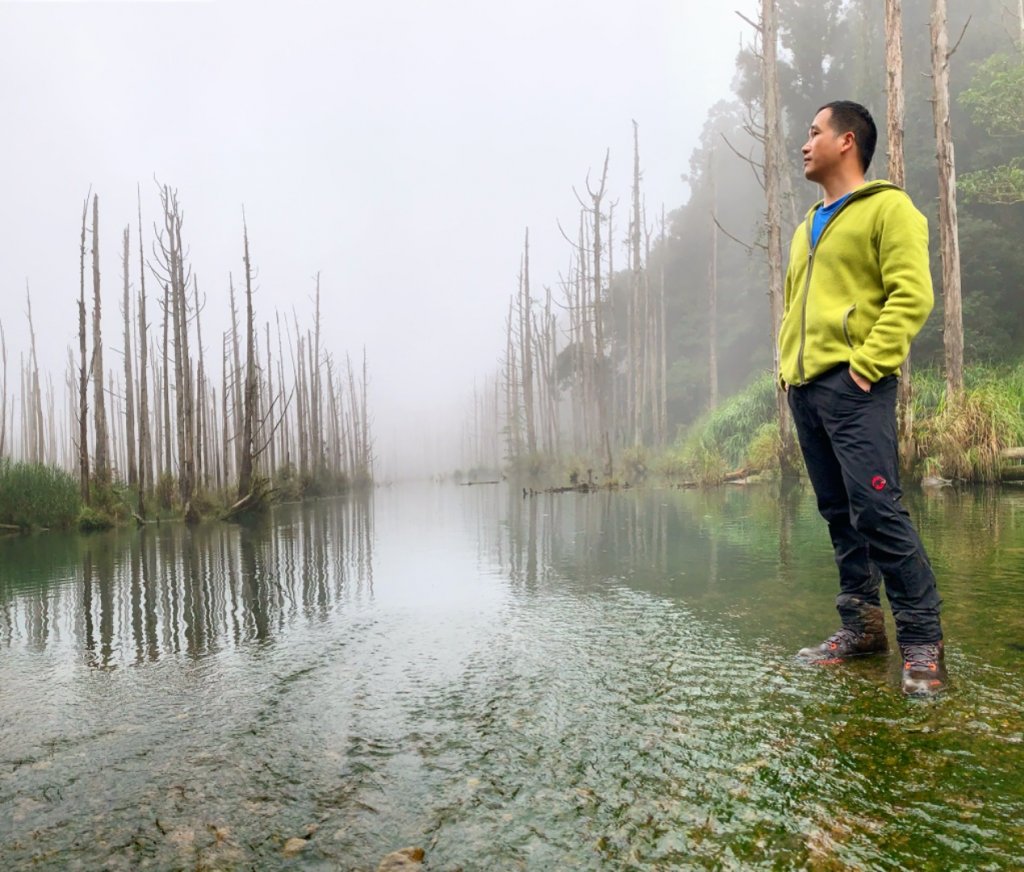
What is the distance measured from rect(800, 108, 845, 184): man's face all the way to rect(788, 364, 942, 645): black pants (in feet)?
2.73

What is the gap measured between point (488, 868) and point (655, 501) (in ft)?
36.0

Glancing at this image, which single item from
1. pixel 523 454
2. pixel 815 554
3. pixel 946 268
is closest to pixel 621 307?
pixel 523 454

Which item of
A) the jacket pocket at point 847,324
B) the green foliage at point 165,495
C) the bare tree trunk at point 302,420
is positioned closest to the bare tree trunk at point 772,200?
the jacket pocket at point 847,324

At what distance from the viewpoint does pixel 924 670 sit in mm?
2055

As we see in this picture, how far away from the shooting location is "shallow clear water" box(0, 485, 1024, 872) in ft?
4.42

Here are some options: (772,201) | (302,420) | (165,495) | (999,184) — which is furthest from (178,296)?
(999,184)

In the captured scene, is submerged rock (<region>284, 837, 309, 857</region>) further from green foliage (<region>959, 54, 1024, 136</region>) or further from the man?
green foliage (<region>959, 54, 1024, 136</region>)

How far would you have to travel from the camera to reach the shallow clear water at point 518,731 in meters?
1.35

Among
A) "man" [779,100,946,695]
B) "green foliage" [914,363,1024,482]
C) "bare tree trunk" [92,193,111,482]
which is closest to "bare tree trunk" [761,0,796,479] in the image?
"green foliage" [914,363,1024,482]

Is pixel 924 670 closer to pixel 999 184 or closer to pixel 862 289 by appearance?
pixel 862 289

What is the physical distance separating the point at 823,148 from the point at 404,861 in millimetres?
2776

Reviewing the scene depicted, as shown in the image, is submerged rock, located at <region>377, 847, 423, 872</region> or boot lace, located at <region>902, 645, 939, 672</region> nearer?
submerged rock, located at <region>377, 847, 423, 872</region>

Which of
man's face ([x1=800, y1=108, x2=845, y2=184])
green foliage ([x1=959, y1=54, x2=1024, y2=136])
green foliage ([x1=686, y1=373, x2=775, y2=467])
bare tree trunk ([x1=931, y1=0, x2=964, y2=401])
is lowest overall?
green foliage ([x1=686, y1=373, x2=775, y2=467])

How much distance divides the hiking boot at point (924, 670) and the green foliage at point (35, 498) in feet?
47.6
